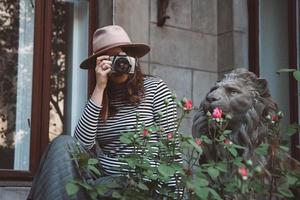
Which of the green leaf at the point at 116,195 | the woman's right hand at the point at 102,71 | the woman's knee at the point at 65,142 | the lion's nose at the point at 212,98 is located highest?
the woman's right hand at the point at 102,71

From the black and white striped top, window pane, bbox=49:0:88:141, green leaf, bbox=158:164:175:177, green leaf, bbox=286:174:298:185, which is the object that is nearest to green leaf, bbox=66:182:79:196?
green leaf, bbox=158:164:175:177

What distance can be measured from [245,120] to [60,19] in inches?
113

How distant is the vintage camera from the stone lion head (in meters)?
0.54

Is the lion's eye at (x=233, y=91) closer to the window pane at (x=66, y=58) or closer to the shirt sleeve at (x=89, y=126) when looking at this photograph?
the shirt sleeve at (x=89, y=126)

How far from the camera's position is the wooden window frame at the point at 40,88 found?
6387 mm

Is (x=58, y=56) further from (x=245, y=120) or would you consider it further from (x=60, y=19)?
(x=245, y=120)

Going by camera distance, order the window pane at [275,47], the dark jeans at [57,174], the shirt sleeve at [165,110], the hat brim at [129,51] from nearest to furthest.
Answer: the dark jeans at [57,174] → the shirt sleeve at [165,110] → the hat brim at [129,51] → the window pane at [275,47]

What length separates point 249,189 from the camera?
11.8 feet

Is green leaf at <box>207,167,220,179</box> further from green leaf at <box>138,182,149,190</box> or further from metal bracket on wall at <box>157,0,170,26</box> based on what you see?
metal bracket on wall at <box>157,0,170,26</box>

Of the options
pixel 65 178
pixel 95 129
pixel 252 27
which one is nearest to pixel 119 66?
pixel 95 129

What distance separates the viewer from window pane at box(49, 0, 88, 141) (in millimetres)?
6648

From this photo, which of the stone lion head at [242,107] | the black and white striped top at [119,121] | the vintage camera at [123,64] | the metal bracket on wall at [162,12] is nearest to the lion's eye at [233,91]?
the stone lion head at [242,107]

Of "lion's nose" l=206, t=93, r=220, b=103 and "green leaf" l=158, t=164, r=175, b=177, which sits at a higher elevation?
"lion's nose" l=206, t=93, r=220, b=103

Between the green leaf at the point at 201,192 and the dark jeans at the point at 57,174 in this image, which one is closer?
the green leaf at the point at 201,192
